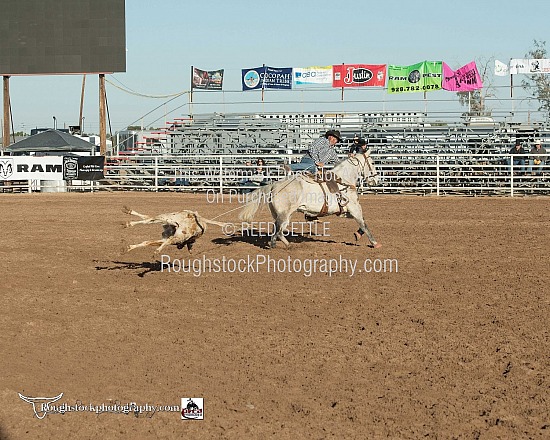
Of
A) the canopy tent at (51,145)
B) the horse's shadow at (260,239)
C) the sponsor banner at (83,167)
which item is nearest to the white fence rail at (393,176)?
the sponsor banner at (83,167)

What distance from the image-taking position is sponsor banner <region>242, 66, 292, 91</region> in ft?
109

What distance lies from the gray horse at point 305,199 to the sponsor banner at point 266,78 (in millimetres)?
22604

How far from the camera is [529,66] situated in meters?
31.9

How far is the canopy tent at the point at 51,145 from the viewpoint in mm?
31578

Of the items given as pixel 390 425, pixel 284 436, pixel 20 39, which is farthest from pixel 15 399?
pixel 20 39

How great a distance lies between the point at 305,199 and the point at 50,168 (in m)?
17.8

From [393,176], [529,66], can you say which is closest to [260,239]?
[393,176]

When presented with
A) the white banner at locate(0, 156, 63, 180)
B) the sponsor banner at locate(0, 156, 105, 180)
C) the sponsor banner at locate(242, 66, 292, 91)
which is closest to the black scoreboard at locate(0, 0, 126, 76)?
the sponsor banner at locate(0, 156, 105, 180)

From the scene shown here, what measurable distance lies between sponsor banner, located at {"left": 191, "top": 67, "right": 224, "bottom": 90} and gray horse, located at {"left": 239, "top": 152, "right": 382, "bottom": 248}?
23719mm

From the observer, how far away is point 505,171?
2395 centimetres

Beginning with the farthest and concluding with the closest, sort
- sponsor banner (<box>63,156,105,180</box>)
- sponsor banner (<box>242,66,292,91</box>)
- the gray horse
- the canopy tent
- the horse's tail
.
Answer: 1. sponsor banner (<box>242,66,292,91</box>)
2. the canopy tent
3. sponsor banner (<box>63,156,105,180</box>)
4. the gray horse
5. the horse's tail

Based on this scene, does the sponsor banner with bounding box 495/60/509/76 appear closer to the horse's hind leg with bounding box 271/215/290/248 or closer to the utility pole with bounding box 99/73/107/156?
the utility pole with bounding box 99/73/107/156

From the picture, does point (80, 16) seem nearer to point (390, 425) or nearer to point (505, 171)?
point (505, 171)

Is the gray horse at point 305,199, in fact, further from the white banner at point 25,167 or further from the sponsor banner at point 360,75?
the sponsor banner at point 360,75
